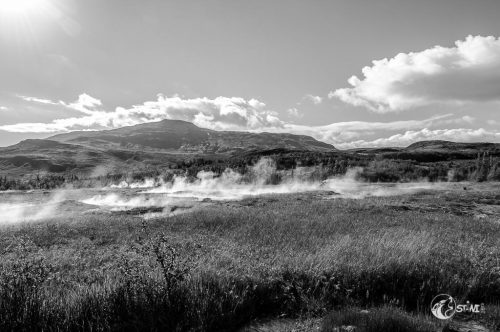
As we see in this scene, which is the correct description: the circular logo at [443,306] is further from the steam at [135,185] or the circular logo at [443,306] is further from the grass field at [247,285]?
the steam at [135,185]

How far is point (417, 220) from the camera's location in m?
22.7

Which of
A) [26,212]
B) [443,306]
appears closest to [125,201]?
[26,212]

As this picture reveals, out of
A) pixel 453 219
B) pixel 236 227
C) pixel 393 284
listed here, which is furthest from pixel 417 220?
pixel 393 284

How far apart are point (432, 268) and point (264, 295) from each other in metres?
5.30

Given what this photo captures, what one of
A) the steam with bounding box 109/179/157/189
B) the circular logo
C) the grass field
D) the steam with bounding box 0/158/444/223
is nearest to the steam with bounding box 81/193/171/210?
the steam with bounding box 0/158/444/223

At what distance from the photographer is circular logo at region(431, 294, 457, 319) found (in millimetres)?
8617

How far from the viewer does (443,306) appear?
29.9 feet

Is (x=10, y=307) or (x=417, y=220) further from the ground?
(x=10, y=307)

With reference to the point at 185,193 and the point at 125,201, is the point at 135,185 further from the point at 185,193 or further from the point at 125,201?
the point at 125,201

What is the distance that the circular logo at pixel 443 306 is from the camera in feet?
28.3

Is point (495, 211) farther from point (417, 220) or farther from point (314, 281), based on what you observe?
point (314, 281)

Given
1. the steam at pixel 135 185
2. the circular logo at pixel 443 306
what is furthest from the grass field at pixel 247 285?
the steam at pixel 135 185

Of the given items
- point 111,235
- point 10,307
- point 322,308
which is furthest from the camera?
point 111,235

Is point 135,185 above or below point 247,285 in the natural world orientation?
below
